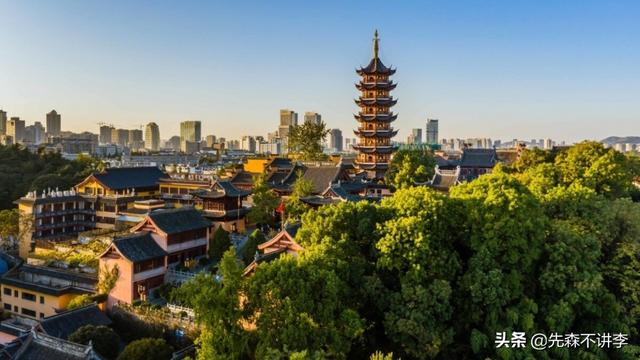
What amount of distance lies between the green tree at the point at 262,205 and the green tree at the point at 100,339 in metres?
15.3

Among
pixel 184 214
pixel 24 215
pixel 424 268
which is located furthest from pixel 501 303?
pixel 24 215

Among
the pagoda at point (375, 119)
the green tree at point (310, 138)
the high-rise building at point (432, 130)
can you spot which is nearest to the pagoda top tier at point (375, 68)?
the pagoda at point (375, 119)

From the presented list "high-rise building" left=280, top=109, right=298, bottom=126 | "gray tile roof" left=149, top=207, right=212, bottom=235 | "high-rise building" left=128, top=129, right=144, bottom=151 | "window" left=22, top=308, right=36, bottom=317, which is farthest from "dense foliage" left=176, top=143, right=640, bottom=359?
"high-rise building" left=128, top=129, right=144, bottom=151

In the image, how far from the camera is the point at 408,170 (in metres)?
41.8

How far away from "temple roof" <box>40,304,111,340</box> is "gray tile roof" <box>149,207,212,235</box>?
222 inches

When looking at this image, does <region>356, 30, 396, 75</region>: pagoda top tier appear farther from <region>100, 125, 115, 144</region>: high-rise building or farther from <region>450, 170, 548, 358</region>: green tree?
<region>100, 125, 115, 144</region>: high-rise building

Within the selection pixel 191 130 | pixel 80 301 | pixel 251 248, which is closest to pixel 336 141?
pixel 191 130

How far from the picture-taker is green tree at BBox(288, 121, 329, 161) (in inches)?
2333

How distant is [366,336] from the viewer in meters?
17.0

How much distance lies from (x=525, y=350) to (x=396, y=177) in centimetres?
2614

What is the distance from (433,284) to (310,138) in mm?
43988

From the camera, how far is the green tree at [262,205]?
115 ft

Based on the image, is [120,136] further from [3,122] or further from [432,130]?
[432,130]

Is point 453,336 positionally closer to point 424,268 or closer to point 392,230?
point 424,268
